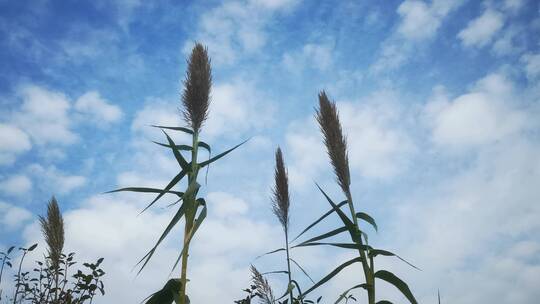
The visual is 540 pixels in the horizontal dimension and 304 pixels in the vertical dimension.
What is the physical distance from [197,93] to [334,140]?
126 cm

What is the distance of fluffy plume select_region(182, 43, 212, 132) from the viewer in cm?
348

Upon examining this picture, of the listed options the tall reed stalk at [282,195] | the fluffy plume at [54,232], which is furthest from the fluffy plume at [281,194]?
the fluffy plume at [54,232]

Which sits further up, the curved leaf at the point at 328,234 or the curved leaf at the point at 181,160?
the curved leaf at the point at 181,160

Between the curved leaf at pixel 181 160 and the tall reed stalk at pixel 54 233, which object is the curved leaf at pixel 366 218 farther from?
the tall reed stalk at pixel 54 233

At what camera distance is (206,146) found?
3432 millimetres

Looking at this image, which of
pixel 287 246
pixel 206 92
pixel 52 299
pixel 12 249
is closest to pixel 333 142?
pixel 287 246

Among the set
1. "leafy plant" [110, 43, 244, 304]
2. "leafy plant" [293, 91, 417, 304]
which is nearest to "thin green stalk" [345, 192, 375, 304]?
"leafy plant" [293, 91, 417, 304]

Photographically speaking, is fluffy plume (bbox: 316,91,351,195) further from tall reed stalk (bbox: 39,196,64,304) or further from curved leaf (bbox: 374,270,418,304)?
tall reed stalk (bbox: 39,196,64,304)

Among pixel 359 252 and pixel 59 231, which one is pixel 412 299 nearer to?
pixel 359 252

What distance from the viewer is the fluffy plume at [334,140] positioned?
337 cm

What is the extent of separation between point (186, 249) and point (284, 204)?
3.71 feet

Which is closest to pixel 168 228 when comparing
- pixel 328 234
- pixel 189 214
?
pixel 189 214

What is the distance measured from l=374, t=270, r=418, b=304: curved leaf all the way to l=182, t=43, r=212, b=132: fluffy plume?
187 cm

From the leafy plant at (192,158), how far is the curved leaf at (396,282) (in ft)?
4.41
